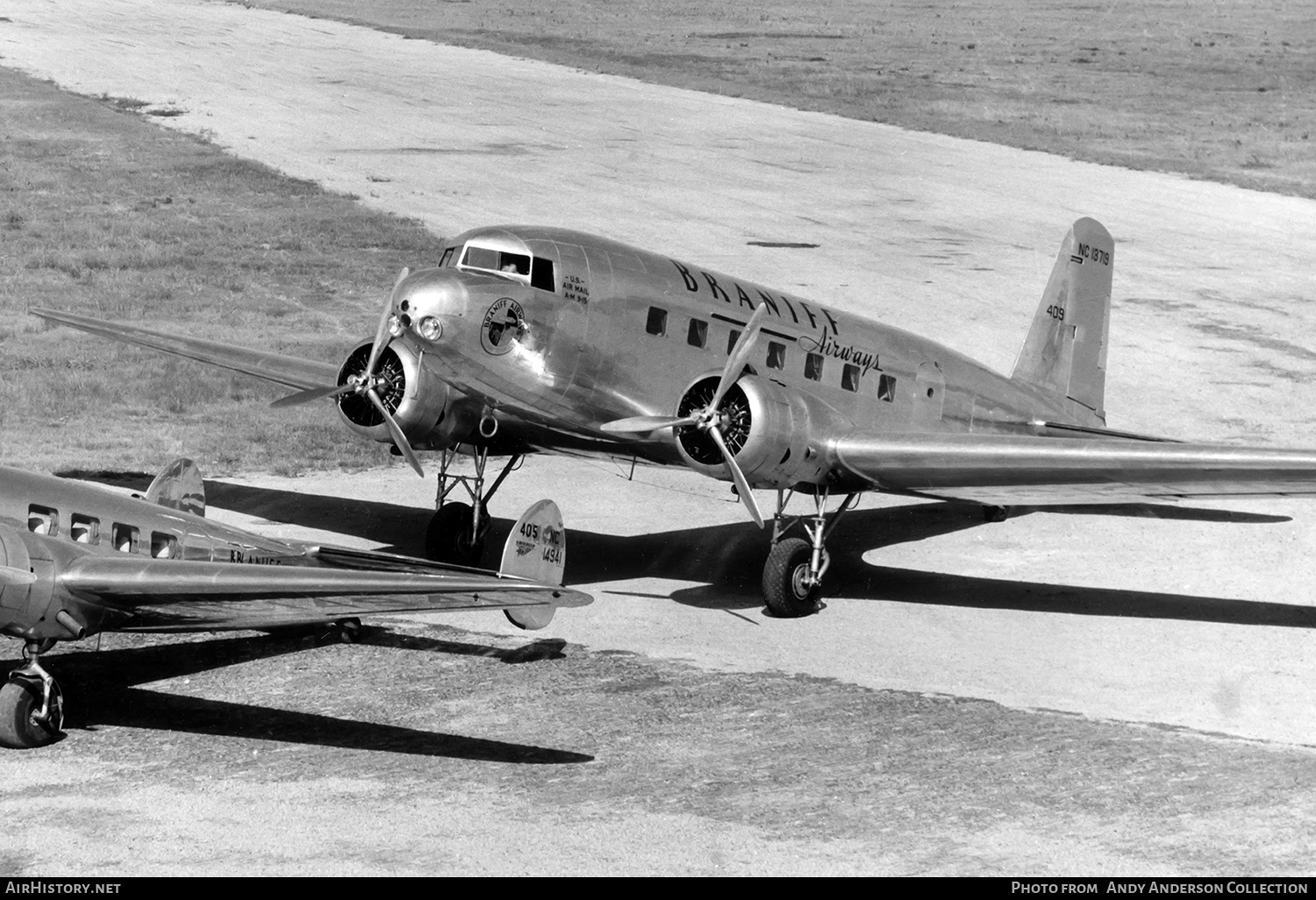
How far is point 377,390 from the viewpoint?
68.9ft

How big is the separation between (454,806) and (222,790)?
85.1 inches

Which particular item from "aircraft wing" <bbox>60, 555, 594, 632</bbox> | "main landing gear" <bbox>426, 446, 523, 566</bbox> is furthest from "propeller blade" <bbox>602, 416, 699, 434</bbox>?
"aircraft wing" <bbox>60, 555, 594, 632</bbox>

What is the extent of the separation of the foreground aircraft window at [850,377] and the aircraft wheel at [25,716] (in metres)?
11.0

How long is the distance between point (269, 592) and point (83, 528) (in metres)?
2.78

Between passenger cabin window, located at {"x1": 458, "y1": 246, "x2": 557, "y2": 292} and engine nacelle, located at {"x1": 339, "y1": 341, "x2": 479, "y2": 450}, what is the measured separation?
1426 mm

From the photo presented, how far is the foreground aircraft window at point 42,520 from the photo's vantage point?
17.1 m

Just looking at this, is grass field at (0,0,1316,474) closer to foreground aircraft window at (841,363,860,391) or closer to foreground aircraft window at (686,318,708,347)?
foreground aircraft window at (686,318,708,347)

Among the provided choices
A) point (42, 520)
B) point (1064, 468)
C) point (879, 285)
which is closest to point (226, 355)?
point (42, 520)

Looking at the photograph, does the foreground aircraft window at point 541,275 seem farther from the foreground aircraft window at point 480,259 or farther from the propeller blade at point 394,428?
the propeller blade at point 394,428

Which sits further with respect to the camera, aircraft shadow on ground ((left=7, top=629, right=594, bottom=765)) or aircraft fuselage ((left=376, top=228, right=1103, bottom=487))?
aircraft fuselage ((left=376, top=228, right=1103, bottom=487))

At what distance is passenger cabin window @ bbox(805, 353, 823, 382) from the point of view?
22.7 meters

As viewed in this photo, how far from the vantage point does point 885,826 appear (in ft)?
48.6

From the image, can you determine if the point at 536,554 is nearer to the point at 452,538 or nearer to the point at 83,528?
the point at 83,528
